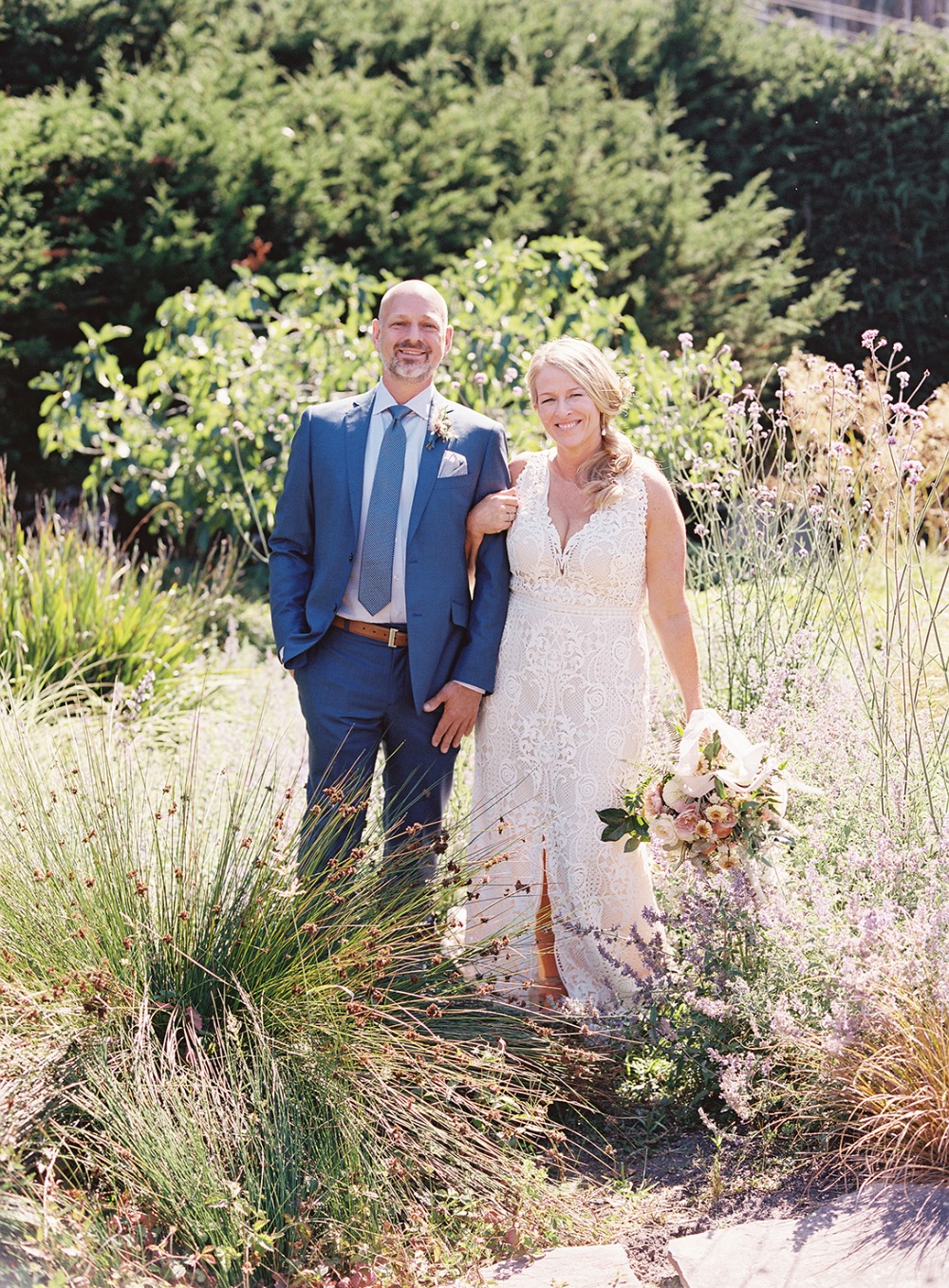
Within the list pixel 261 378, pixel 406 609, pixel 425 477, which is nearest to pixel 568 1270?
pixel 406 609

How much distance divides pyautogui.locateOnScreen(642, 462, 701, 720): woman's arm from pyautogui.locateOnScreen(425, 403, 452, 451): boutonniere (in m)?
0.60

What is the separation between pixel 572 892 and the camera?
12.9ft

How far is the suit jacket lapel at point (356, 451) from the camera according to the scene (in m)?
3.89

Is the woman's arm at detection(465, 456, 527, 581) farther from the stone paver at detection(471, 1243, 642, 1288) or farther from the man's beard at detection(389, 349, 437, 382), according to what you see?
the stone paver at detection(471, 1243, 642, 1288)

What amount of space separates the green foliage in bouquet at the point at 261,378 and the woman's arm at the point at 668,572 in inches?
114

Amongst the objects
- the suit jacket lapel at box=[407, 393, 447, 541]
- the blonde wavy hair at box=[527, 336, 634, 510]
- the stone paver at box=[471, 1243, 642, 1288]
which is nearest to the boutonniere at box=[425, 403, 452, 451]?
the suit jacket lapel at box=[407, 393, 447, 541]

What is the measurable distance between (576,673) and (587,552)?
0.37 metres

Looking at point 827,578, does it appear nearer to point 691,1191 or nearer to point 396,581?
point 396,581

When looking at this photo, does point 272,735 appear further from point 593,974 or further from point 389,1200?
point 389,1200

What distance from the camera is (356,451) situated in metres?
3.90

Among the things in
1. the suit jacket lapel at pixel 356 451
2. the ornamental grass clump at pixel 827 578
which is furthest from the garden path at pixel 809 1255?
the suit jacket lapel at pixel 356 451

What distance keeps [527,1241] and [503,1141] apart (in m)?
0.29

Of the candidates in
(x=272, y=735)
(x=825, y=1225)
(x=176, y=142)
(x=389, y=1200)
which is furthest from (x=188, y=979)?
(x=176, y=142)

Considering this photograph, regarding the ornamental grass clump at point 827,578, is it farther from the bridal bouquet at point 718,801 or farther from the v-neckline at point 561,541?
the v-neckline at point 561,541
